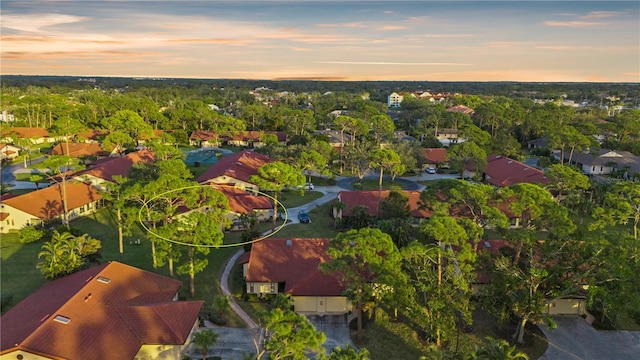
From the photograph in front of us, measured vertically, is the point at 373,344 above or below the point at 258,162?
below

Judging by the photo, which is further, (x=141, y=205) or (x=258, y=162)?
(x=258, y=162)

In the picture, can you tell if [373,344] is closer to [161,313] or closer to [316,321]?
[316,321]

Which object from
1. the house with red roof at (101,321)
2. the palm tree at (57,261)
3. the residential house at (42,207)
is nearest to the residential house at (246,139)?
the residential house at (42,207)

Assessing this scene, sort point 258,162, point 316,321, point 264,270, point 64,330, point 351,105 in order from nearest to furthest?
1. point 64,330
2. point 316,321
3. point 264,270
4. point 258,162
5. point 351,105

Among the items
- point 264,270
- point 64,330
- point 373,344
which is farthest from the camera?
point 264,270

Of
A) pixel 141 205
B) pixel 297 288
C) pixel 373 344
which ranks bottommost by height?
pixel 373 344

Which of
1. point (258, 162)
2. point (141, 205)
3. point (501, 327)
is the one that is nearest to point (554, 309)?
point (501, 327)

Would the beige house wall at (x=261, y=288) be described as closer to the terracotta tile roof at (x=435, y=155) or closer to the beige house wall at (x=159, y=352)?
the beige house wall at (x=159, y=352)
